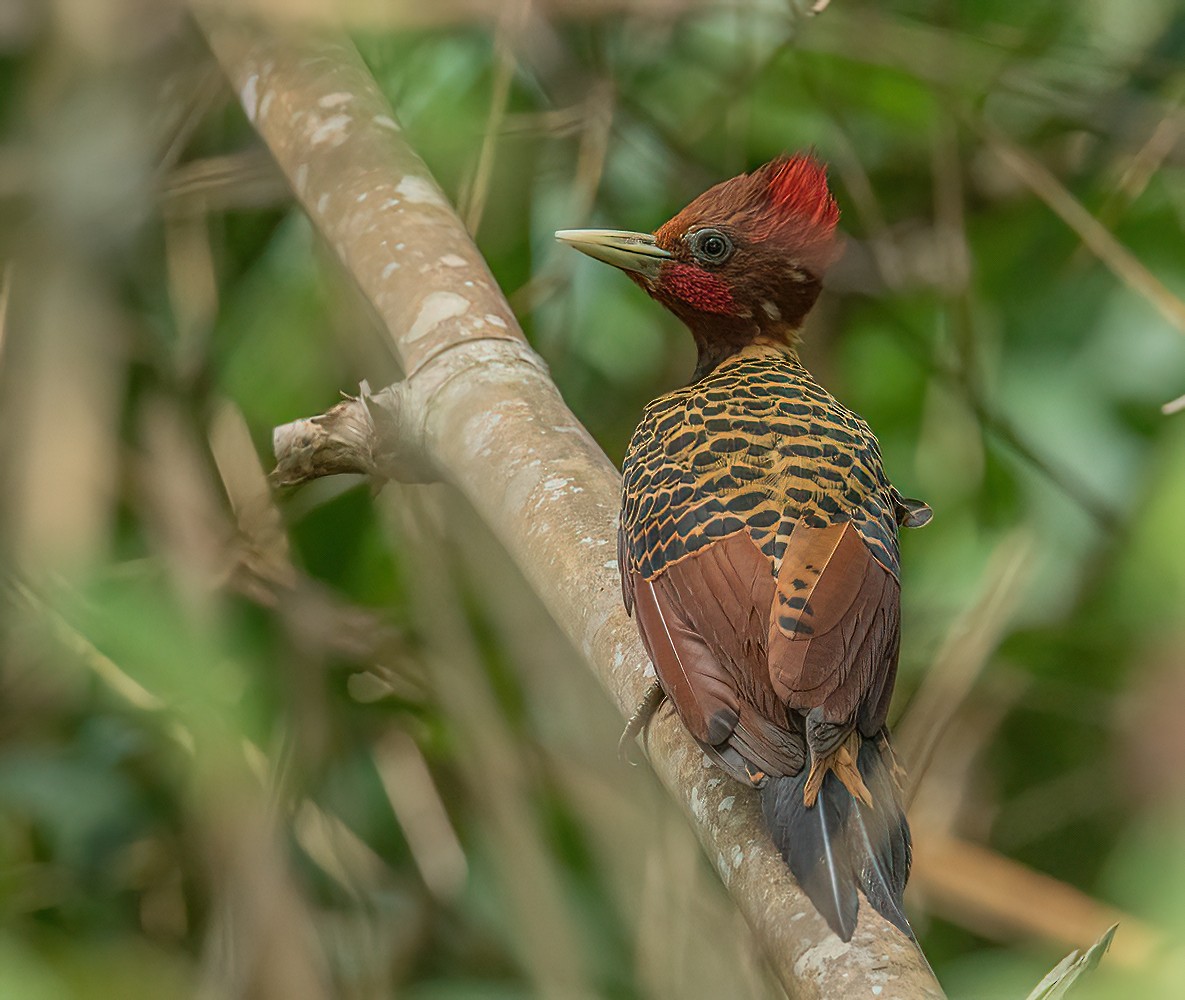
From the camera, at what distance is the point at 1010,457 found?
11.0 ft

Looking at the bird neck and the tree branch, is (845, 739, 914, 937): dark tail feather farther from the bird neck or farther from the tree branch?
the bird neck

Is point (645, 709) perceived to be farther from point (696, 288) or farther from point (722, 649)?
point (696, 288)

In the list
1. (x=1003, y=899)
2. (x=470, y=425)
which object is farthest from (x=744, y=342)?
(x=1003, y=899)

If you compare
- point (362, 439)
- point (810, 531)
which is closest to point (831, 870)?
point (810, 531)

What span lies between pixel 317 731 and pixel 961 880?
1.46 m

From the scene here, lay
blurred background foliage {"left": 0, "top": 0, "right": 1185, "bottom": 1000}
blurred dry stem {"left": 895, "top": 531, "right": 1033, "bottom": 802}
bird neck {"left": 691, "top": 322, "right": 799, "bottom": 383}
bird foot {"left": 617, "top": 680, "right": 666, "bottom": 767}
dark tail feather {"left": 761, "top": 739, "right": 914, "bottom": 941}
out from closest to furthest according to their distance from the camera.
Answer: dark tail feather {"left": 761, "top": 739, "right": 914, "bottom": 941}
bird foot {"left": 617, "top": 680, "right": 666, "bottom": 767}
bird neck {"left": 691, "top": 322, "right": 799, "bottom": 383}
blurred background foliage {"left": 0, "top": 0, "right": 1185, "bottom": 1000}
blurred dry stem {"left": 895, "top": 531, "right": 1033, "bottom": 802}

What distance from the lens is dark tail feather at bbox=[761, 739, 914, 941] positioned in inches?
62.4

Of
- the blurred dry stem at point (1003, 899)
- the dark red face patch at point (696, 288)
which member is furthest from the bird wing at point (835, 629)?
the blurred dry stem at point (1003, 899)

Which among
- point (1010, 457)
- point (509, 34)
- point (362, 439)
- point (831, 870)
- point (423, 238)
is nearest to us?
point (831, 870)

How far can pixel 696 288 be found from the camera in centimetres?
258

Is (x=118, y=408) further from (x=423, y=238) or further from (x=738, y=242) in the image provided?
(x=738, y=242)

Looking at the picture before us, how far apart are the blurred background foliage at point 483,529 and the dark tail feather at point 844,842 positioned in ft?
2.11

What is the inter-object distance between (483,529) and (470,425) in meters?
0.44

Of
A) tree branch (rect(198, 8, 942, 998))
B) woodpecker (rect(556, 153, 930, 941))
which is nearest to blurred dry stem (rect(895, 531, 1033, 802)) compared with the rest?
woodpecker (rect(556, 153, 930, 941))
